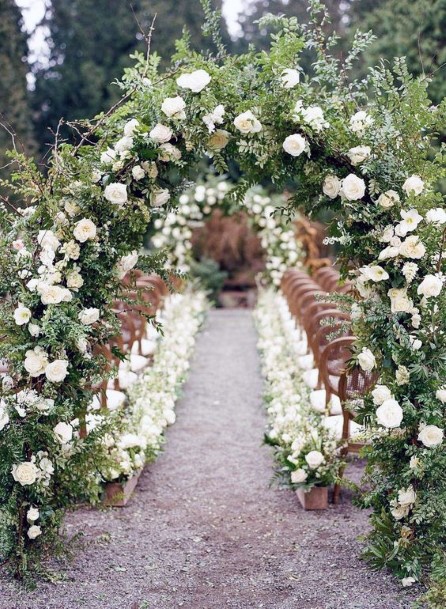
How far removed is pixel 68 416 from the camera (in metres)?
3.65

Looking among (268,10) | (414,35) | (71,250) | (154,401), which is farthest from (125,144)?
(268,10)

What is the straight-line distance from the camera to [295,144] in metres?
3.53

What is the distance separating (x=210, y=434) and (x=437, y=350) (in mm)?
3509

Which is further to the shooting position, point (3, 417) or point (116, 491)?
point (116, 491)

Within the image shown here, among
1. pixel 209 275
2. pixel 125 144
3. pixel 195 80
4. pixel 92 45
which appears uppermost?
pixel 92 45

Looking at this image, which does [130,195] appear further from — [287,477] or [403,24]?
[403,24]

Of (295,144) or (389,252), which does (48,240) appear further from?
(389,252)

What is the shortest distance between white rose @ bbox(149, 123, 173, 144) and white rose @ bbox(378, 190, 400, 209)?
1.04m

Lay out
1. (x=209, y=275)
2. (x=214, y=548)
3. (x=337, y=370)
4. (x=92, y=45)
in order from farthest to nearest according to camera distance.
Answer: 1. (x=92, y=45)
2. (x=209, y=275)
3. (x=337, y=370)
4. (x=214, y=548)

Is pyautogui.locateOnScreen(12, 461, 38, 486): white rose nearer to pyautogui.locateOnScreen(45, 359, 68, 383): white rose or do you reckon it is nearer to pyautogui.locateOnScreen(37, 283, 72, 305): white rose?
pyautogui.locateOnScreen(45, 359, 68, 383): white rose

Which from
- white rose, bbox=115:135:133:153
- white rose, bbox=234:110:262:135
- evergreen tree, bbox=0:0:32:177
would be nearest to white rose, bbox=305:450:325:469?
white rose, bbox=234:110:262:135

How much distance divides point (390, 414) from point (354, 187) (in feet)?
3.51

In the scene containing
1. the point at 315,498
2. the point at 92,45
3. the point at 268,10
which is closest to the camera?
the point at 315,498

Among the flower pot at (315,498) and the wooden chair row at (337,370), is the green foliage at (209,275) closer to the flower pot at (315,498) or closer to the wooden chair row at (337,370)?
the wooden chair row at (337,370)
